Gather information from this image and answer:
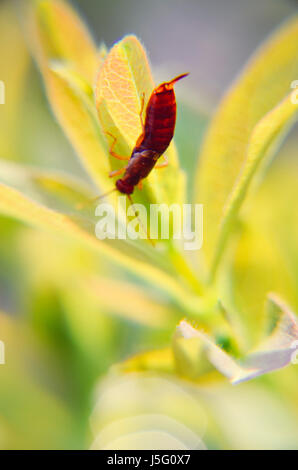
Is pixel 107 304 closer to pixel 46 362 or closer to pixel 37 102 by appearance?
pixel 46 362

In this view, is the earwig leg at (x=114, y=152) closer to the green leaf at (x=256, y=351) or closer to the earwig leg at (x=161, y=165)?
the earwig leg at (x=161, y=165)

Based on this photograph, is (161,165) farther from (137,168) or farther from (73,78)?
(73,78)

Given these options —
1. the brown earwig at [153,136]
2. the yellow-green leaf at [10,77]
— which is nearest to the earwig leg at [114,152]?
the brown earwig at [153,136]

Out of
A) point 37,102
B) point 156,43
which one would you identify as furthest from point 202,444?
point 156,43

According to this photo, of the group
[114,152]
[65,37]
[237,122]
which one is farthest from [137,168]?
[65,37]

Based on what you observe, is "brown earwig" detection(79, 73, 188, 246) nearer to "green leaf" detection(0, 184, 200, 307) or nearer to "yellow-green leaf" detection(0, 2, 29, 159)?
"green leaf" detection(0, 184, 200, 307)

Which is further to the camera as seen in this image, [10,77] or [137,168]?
[10,77]

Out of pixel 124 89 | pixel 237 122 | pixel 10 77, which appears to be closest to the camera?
pixel 124 89

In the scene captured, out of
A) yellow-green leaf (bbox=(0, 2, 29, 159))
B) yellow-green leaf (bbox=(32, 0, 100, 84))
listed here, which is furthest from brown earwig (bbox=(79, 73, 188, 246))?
yellow-green leaf (bbox=(0, 2, 29, 159))
